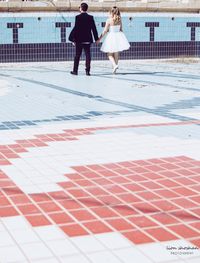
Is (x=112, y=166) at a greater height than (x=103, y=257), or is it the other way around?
(x=112, y=166)

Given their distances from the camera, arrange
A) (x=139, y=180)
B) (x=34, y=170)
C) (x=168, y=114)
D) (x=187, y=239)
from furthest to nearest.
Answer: (x=168, y=114)
(x=34, y=170)
(x=139, y=180)
(x=187, y=239)

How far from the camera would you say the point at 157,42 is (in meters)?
19.4

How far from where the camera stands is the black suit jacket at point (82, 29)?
13.4m

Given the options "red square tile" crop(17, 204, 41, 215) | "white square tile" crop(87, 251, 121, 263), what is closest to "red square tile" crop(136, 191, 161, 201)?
"red square tile" crop(17, 204, 41, 215)

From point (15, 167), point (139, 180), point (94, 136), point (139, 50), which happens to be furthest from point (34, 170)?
point (139, 50)

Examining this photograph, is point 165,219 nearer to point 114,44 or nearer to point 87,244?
point 87,244

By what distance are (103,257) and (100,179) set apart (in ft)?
4.93

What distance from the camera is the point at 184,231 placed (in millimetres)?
3410

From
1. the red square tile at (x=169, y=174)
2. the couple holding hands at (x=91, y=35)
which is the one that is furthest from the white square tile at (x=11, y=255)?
the couple holding hands at (x=91, y=35)

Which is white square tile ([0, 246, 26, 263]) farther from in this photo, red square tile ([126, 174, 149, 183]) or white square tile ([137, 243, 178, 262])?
red square tile ([126, 174, 149, 183])

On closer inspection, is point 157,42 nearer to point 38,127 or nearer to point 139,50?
point 139,50

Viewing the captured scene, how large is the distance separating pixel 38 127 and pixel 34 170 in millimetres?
2097

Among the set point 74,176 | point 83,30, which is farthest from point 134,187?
point 83,30

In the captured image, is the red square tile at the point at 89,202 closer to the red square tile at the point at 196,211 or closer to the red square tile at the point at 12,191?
the red square tile at the point at 12,191
